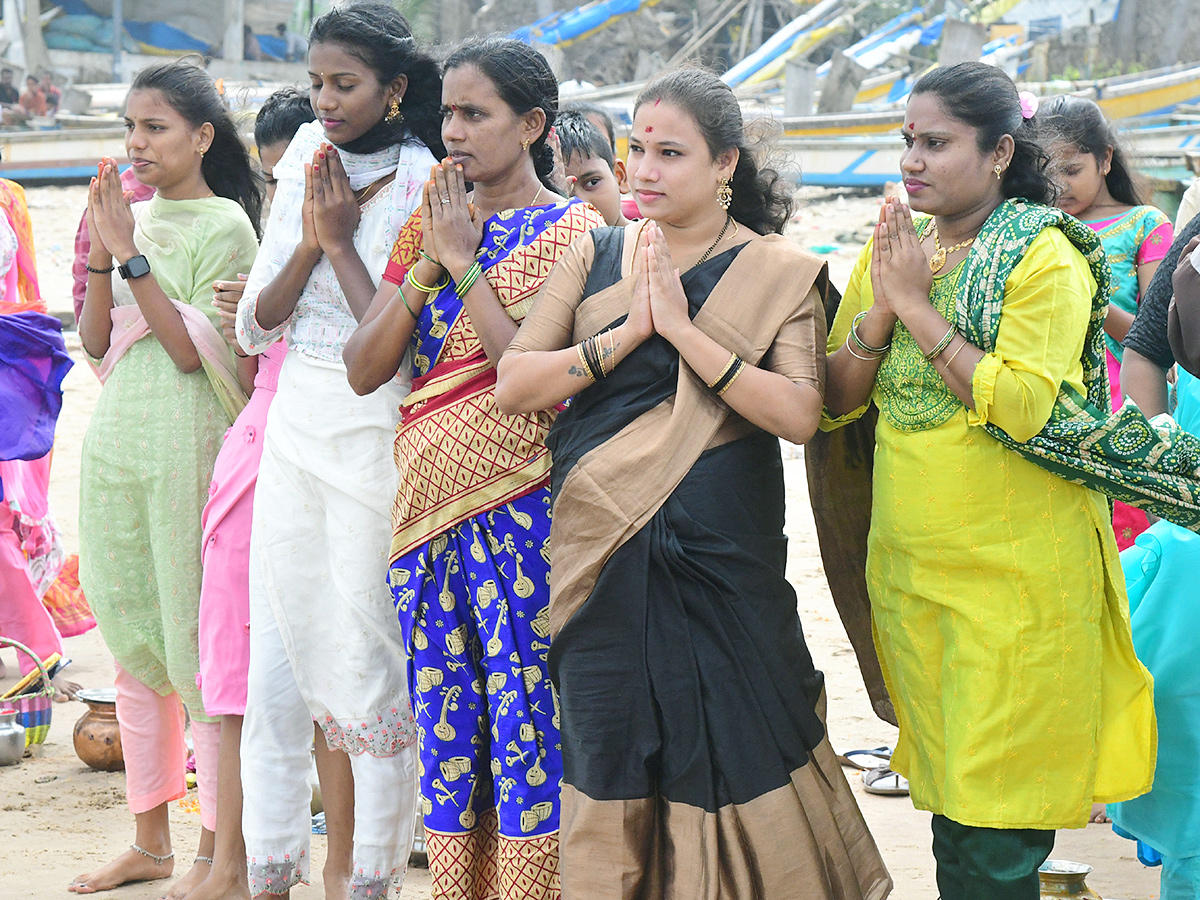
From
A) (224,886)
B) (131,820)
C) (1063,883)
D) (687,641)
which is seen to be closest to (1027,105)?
(687,641)

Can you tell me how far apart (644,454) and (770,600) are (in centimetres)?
43

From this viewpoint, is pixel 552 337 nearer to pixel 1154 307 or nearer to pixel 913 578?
pixel 913 578

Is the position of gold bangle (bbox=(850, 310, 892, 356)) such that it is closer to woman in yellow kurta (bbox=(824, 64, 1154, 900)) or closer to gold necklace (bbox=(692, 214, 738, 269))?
woman in yellow kurta (bbox=(824, 64, 1154, 900))

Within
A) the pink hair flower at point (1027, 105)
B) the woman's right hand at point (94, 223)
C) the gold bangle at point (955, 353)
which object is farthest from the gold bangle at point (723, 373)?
the woman's right hand at point (94, 223)

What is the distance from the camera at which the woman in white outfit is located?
10.8 feet

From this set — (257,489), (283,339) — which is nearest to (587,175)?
(283,339)

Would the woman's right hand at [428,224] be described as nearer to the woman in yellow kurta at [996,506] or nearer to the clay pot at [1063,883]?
the woman in yellow kurta at [996,506]

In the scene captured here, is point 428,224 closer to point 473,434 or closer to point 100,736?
point 473,434

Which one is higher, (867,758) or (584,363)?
(584,363)

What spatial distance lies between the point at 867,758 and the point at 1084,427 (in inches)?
94.8

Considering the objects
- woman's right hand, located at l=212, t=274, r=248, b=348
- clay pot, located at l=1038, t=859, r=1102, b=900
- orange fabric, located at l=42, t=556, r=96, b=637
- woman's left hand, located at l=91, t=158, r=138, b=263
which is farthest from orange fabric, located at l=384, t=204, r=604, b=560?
orange fabric, located at l=42, t=556, r=96, b=637

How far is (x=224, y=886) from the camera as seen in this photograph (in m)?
3.72

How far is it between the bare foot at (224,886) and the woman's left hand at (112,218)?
1.79 meters

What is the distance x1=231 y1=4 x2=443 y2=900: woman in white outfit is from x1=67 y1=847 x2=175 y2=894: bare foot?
75 cm
